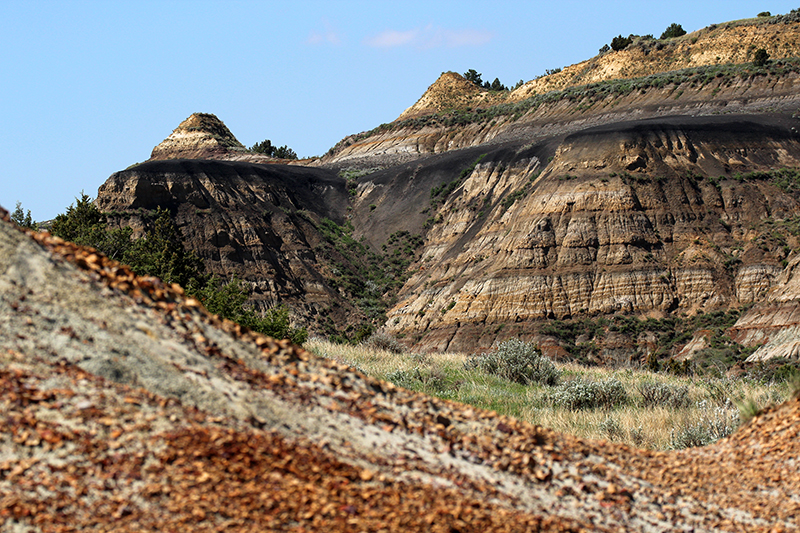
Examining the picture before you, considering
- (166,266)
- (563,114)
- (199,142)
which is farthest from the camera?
(199,142)

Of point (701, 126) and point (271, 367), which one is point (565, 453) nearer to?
point (271, 367)

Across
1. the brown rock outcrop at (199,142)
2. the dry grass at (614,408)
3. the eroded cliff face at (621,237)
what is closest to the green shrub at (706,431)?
the dry grass at (614,408)

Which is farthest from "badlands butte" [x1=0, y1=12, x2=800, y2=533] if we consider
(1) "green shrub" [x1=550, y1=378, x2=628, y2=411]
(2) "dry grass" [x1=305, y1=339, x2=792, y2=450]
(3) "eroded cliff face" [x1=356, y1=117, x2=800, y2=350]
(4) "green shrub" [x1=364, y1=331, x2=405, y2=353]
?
(4) "green shrub" [x1=364, y1=331, x2=405, y2=353]

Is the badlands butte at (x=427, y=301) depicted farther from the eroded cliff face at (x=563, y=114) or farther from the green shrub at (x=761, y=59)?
the green shrub at (x=761, y=59)

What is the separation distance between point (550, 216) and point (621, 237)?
4.43 meters

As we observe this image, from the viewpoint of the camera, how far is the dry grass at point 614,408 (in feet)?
35.5

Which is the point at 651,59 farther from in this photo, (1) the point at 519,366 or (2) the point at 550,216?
(1) the point at 519,366

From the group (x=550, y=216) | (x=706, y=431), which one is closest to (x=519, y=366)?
(x=706, y=431)

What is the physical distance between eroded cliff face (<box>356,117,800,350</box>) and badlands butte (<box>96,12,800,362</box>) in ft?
0.35

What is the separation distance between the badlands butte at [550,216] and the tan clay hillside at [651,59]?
17.1 inches

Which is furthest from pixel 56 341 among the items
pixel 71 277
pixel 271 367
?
pixel 271 367

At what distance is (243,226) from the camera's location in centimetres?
5378

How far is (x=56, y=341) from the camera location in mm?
5555

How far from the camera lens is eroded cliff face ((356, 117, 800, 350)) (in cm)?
4019
